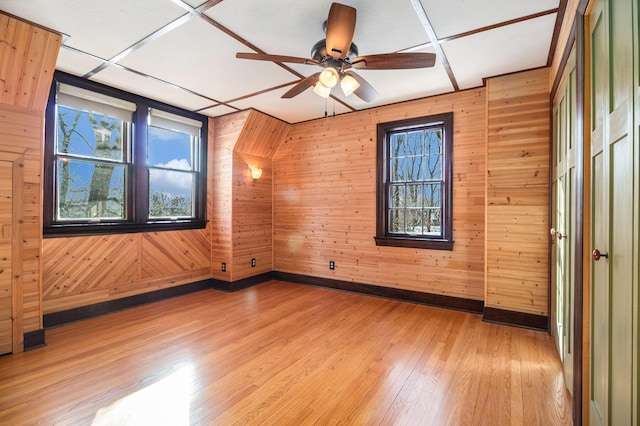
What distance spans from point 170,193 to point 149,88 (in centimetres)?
150

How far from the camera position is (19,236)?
2697 mm

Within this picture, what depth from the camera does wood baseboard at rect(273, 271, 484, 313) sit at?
12.5ft

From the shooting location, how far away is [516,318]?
3293mm

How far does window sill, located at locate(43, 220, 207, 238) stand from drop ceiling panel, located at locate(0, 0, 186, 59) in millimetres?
1951

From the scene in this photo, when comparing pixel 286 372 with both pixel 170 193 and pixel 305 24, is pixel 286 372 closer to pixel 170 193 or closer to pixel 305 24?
pixel 305 24

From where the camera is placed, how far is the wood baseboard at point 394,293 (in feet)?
12.5

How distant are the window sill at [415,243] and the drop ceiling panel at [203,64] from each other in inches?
100

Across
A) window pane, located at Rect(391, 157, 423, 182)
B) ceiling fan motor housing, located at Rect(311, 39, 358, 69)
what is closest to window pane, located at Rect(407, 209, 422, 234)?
window pane, located at Rect(391, 157, 423, 182)

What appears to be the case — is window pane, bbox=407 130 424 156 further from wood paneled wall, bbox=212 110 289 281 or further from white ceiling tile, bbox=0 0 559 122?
wood paneled wall, bbox=212 110 289 281

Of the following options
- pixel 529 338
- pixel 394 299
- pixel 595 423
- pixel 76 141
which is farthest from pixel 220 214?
pixel 595 423

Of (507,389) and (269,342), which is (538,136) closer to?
(507,389)

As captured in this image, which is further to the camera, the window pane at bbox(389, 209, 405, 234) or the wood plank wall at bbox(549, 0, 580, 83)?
the window pane at bbox(389, 209, 405, 234)

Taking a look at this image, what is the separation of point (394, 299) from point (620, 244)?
11.0 ft

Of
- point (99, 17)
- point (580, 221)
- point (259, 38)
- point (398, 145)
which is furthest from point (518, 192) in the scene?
point (99, 17)
